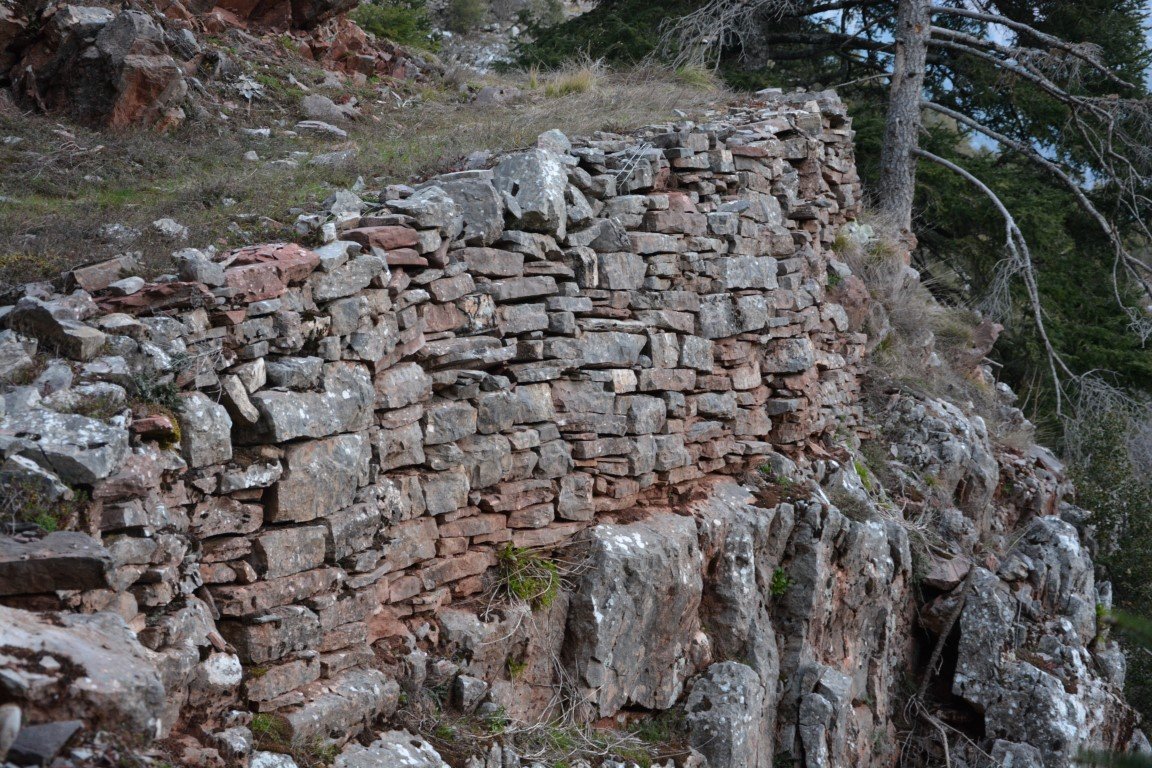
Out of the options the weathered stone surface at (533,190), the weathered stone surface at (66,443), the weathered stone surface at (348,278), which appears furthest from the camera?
the weathered stone surface at (533,190)

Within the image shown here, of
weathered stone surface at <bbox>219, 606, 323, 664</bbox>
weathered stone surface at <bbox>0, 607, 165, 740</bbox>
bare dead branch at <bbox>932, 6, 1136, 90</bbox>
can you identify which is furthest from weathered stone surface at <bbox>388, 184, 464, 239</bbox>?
bare dead branch at <bbox>932, 6, 1136, 90</bbox>

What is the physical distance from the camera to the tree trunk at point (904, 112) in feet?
40.0

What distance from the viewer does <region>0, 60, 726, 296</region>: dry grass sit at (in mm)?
5988

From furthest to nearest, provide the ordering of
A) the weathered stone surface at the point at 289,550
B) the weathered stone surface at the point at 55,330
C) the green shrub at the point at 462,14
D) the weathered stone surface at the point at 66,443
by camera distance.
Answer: the green shrub at the point at 462,14 < the weathered stone surface at the point at 289,550 < the weathered stone surface at the point at 55,330 < the weathered stone surface at the point at 66,443

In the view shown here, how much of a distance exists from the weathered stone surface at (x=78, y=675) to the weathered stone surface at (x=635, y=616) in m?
3.29

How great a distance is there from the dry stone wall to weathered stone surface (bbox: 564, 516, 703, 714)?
8cm

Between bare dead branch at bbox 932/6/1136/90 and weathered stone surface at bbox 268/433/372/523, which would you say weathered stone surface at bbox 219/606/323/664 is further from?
bare dead branch at bbox 932/6/1136/90

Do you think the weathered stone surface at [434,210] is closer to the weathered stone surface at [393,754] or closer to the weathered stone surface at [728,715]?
the weathered stone surface at [393,754]

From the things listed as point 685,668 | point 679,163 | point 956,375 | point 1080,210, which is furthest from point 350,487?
point 1080,210

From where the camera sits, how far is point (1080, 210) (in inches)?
571

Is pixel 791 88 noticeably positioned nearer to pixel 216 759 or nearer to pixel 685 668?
pixel 685 668

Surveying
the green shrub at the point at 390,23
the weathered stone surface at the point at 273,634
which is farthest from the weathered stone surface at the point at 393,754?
the green shrub at the point at 390,23

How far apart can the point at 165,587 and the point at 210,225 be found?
2746 millimetres

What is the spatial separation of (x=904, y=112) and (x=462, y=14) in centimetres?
1564
